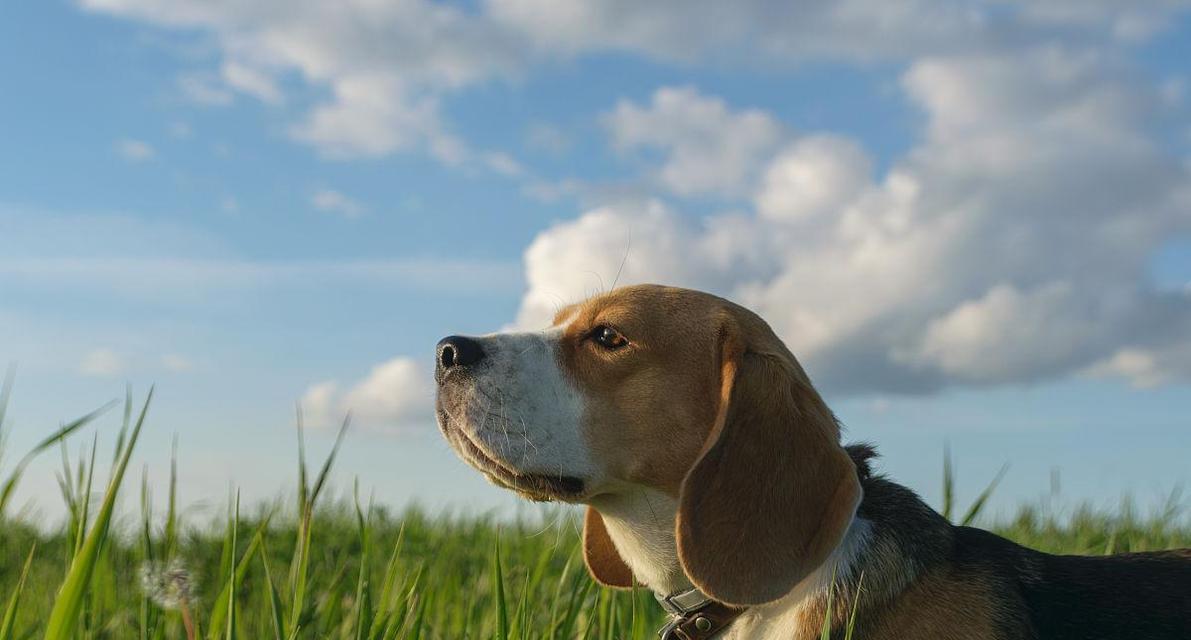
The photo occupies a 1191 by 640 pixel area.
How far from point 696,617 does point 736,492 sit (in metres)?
0.54

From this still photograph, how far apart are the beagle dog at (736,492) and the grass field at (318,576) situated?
30cm

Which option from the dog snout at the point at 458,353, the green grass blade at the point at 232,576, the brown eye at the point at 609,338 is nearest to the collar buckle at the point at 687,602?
the brown eye at the point at 609,338

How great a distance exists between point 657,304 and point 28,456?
213 centimetres

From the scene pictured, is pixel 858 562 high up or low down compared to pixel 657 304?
down

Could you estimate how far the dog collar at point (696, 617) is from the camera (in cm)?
383

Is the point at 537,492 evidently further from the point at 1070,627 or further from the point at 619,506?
the point at 1070,627

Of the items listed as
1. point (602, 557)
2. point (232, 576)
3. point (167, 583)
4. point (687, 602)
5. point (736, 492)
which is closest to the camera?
point (232, 576)

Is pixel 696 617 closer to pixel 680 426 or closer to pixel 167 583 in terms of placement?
pixel 680 426

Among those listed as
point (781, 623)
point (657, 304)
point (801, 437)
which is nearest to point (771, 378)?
point (801, 437)

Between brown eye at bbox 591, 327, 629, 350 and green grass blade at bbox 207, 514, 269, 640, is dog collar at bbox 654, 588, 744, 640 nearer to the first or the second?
brown eye at bbox 591, 327, 629, 350

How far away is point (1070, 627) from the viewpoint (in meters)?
3.79

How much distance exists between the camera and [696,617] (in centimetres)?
385

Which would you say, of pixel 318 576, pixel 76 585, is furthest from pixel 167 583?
pixel 318 576

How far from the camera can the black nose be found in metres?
3.98
